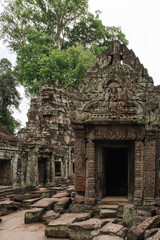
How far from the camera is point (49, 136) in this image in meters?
15.0

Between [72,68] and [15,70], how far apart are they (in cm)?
546

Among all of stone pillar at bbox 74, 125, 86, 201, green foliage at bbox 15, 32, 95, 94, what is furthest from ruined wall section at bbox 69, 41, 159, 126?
green foliage at bbox 15, 32, 95, 94

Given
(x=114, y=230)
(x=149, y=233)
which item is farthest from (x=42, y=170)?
(x=149, y=233)

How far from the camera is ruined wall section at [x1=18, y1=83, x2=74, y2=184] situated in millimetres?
12660

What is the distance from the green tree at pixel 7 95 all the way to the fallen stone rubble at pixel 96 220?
14.6m

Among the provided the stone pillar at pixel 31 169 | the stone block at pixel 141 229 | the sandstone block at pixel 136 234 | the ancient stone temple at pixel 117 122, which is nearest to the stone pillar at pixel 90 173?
the ancient stone temple at pixel 117 122

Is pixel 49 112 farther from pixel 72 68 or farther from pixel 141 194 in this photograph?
pixel 141 194

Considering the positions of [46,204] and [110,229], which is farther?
[46,204]

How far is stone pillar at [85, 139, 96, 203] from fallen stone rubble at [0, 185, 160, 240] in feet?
0.93

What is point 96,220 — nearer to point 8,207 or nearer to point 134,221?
point 134,221

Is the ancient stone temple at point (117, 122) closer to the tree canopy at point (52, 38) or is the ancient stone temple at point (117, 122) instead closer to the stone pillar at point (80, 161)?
the stone pillar at point (80, 161)

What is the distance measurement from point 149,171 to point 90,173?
Answer: 164cm

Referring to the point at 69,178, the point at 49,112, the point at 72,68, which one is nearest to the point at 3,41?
the point at 72,68

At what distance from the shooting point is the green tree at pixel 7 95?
20.6 m
